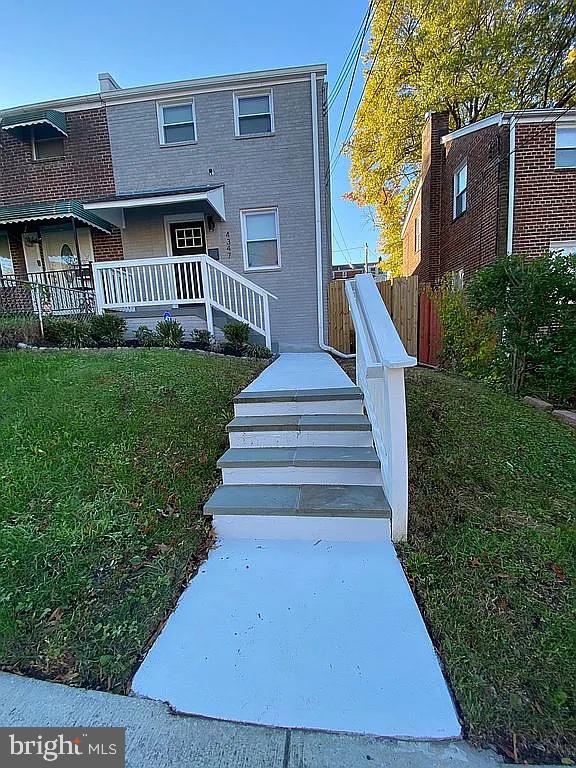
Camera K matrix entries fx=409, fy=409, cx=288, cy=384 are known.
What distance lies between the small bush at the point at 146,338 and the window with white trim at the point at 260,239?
10.3 feet

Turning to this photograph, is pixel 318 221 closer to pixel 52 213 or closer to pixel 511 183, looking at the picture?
pixel 511 183

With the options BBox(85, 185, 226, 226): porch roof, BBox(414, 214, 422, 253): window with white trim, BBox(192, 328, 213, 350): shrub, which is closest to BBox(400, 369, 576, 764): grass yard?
BBox(192, 328, 213, 350): shrub

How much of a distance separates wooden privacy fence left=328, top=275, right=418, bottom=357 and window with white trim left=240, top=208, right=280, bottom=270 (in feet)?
5.49

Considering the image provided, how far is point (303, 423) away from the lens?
136 inches

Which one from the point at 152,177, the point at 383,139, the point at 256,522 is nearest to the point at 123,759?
the point at 256,522

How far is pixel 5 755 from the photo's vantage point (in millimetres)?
1496

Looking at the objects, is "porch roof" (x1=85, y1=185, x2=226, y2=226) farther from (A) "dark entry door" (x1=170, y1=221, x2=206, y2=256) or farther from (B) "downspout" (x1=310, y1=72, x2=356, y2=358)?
(B) "downspout" (x1=310, y1=72, x2=356, y2=358)

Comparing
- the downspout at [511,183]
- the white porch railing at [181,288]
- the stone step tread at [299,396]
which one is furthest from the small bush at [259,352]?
the downspout at [511,183]

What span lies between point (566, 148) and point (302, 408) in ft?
35.0

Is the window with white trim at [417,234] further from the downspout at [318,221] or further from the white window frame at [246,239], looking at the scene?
the white window frame at [246,239]

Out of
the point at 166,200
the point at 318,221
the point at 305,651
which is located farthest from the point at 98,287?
the point at 305,651

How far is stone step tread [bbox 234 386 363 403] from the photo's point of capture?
149 inches

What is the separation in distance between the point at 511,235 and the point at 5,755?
11678 mm

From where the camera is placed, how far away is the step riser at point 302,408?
3.78 m
